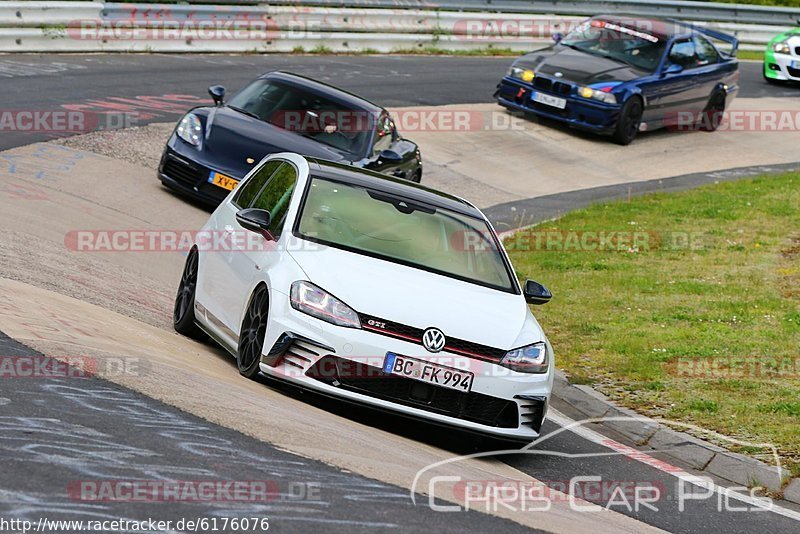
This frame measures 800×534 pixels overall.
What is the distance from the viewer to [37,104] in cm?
1764

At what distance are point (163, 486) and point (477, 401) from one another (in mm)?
2700

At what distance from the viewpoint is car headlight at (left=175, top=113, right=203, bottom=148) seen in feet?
48.8

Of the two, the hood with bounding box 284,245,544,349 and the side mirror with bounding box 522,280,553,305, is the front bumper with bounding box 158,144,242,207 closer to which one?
the side mirror with bounding box 522,280,553,305

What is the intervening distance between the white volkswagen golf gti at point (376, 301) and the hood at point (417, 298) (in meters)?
0.01

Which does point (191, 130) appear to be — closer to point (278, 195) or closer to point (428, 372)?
point (278, 195)

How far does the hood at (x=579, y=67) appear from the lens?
21.8 m

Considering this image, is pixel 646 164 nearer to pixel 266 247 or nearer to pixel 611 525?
pixel 266 247

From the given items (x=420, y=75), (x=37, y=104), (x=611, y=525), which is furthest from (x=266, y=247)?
(x=420, y=75)

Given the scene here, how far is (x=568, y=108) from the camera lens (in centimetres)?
2197

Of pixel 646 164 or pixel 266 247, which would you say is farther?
pixel 646 164

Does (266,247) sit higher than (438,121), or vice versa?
(266,247)

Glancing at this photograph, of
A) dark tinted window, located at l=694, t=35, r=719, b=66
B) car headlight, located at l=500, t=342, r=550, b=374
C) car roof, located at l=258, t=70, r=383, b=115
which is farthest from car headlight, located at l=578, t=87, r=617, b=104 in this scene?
car headlight, located at l=500, t=342, r=550, b=374

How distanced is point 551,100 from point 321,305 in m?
14.9

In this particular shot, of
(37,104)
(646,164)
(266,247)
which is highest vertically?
(266,247)
